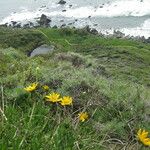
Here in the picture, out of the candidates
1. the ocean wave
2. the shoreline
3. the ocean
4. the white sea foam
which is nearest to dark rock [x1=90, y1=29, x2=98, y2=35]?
the shoreline

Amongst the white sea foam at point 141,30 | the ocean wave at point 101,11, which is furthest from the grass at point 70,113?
the ocean wave at point 101,11

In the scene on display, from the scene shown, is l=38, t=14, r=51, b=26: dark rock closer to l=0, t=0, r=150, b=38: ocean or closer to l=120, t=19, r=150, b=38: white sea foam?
l=0, t=0, r=150, b=38: ocean

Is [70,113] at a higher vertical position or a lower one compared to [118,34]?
higher

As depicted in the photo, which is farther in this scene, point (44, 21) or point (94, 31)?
point (44, 21)

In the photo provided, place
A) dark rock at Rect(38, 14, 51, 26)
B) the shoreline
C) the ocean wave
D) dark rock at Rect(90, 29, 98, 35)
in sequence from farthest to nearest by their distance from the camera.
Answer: dark rock at Rect(38, 14, 51, 26)
the ocean wave
dark rock at Rect(90, 29, 98, 35)
the shoreline

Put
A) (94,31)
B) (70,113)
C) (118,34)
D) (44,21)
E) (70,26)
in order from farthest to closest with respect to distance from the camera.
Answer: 1. (44,21)
2. (70,26)
3. (94,31)
4. (118,34)
5. (70,113)

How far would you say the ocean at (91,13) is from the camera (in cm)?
10331

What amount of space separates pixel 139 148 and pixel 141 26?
9662cm

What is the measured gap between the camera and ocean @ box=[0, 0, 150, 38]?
4067 inches

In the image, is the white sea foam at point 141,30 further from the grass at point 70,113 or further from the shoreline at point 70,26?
the grass at point 70,113

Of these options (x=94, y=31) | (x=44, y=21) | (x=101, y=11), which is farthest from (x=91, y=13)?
(x=94, y=31)

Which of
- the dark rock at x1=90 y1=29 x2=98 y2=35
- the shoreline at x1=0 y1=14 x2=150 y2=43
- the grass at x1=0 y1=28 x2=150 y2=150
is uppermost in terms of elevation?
the grass at x1=0 y1=28 x2=150 y2=150

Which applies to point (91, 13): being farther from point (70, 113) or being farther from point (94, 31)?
point (70, 113)

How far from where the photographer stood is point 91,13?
11406 centimetres
